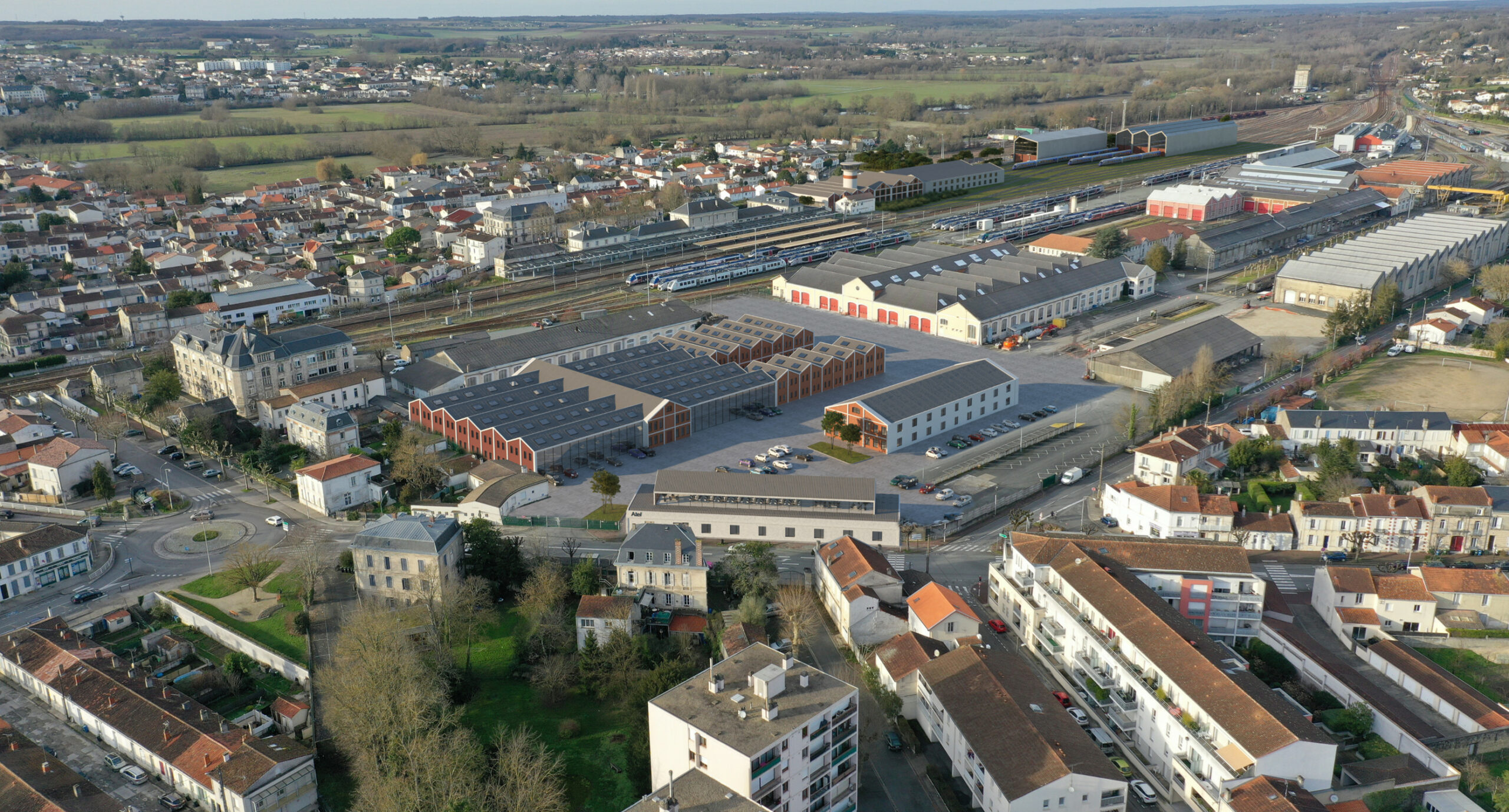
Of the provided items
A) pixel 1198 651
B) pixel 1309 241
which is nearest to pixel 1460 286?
pixel 1309 241

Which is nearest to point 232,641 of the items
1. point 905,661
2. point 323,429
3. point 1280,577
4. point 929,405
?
point 323,429

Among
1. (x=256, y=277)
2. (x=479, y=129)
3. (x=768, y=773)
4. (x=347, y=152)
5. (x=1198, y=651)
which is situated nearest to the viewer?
(x=768, y=773)

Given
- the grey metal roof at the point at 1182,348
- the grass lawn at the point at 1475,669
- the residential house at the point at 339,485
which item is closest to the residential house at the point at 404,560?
the residential house at the point at 339,485

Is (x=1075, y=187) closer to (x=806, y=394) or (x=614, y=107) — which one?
(x=806, y=394)

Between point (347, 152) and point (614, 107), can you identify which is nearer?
point (347, 152)

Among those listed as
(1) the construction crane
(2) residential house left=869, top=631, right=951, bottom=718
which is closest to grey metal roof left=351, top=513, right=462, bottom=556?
(2) residential house left=869, top=631, right=951, bottom=718

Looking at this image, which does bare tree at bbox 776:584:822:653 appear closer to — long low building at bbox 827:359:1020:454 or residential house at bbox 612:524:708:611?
residential house at bbox 612:524:708:611
